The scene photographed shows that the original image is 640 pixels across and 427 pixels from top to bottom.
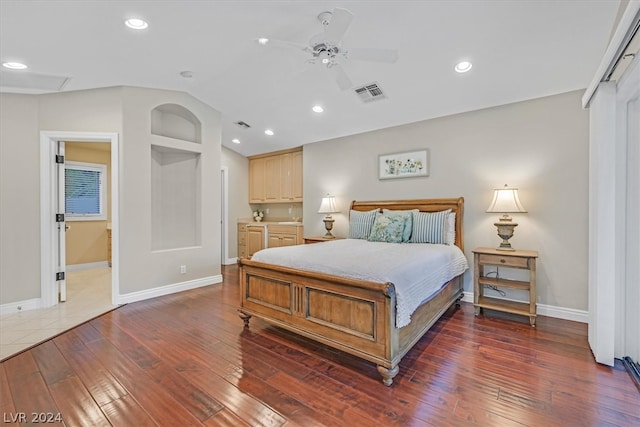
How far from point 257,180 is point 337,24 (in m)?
5.02

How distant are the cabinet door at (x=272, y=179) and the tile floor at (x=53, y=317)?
11.0 feet

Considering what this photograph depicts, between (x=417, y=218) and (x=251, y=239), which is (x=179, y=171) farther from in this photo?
(x=417, y=218)

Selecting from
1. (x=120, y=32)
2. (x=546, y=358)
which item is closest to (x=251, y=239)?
(x=120, y=32)

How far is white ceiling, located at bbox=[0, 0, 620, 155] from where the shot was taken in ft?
7.86

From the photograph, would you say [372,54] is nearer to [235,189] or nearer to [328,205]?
[328,205]

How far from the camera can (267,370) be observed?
224cm

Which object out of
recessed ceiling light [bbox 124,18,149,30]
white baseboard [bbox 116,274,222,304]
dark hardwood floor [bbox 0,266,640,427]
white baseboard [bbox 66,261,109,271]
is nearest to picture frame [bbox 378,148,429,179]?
dark hardwood floor [bbox 0,266,640,427]

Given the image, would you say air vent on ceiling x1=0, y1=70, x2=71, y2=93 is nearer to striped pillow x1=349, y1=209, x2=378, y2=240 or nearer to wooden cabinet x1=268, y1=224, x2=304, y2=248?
wooden cabinet x1=268, y1=224, x2=304, y2=248

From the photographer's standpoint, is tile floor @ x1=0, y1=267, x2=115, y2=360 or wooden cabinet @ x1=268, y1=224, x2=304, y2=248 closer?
tile floor @ x1=0, y1=267, x2=115, y2=360

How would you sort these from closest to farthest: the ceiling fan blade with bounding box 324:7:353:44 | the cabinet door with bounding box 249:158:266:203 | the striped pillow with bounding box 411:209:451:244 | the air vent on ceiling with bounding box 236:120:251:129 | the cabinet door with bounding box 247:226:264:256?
1. the ceiling fan blade with bounding box 324:7:353:44
2. the striped pillow with bounding box 411:209:451:244
3. the air vent on ceiling with bounding box 236:120:251:129
4. the cabinet door with bounding box 247:226:264:256
5. the cabinet door with bounding box 249:158:266:203

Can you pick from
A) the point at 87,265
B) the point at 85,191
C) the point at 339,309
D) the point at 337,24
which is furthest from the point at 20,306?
the point at 337,24

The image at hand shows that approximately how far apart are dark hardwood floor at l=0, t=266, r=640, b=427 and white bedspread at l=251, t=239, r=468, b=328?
0.53 metres

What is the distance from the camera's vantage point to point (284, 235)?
6.00m

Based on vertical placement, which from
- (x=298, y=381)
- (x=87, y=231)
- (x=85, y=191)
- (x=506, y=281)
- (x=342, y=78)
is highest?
(x=342, y=78)
